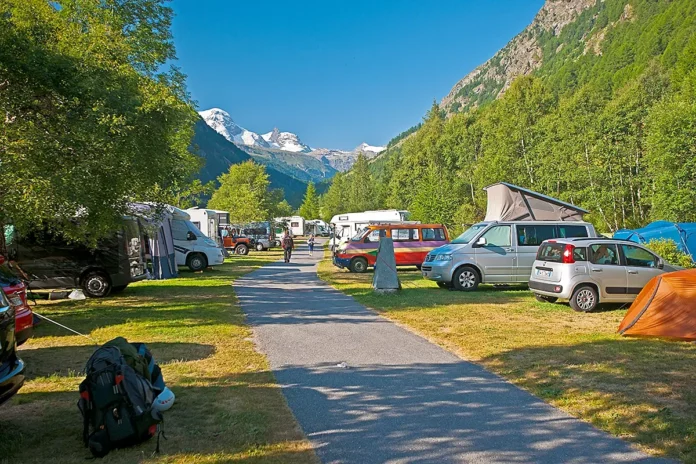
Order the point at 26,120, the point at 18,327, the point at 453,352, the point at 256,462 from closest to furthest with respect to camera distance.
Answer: the point at 256,462 < the point at 18,327 < the point at 453,352 < the point at 26,120

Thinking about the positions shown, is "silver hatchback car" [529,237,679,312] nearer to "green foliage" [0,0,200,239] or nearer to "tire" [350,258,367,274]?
"green foliage" [0,0,200,239]

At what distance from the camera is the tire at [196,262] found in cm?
2259

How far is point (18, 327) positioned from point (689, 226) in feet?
66.7

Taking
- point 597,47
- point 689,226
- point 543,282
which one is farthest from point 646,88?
point 597,47

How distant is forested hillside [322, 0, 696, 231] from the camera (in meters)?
34.2

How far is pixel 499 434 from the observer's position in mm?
4359

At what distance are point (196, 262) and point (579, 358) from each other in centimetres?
1823

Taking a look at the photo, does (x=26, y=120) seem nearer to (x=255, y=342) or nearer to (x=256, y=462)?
(x=255, y=342)

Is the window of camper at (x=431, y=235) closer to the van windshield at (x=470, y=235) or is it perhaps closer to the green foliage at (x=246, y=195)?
the van windshield at (x=470, y=235)

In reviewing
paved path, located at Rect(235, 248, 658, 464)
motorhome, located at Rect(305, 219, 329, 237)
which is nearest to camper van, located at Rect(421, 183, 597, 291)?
paved path, located at Rect(235, 248, 658, 464)

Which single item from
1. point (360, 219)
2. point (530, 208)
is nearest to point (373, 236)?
point (530, 208)

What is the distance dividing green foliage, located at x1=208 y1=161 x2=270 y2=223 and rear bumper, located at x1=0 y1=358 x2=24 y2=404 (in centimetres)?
4792

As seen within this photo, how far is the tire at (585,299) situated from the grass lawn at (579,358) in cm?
22

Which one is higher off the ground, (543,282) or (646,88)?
(646,88)
